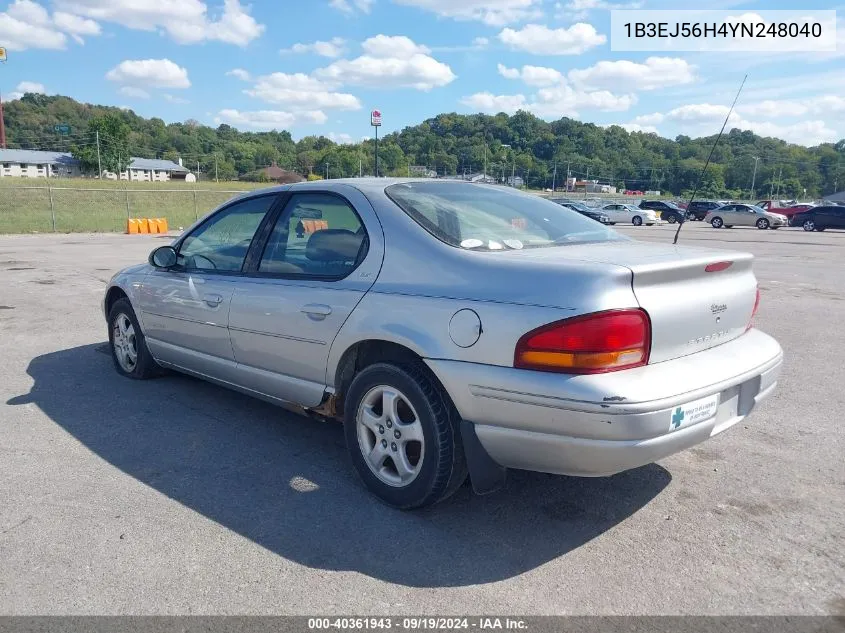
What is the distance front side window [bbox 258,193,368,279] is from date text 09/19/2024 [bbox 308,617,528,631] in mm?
1735

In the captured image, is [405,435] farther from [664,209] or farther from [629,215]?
[664,209]

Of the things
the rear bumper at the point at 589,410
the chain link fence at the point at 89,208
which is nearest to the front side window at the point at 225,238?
the rear bumper at the point at 589,410

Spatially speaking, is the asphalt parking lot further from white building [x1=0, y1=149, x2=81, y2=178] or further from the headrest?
white building [x1=0, y1=149, x2=81, y2=178]

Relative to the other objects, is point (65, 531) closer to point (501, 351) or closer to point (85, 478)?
point (85, 478)

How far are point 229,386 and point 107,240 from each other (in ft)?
66.7

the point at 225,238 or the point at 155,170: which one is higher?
the point at 155,170

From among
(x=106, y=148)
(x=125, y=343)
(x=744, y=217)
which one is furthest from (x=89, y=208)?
(x=106, y=148)

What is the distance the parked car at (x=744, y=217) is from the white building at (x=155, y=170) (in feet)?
319

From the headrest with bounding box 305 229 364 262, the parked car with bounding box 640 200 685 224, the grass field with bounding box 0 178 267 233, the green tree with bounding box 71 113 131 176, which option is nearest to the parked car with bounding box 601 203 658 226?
the parked car with bounding box 640 200 685 224

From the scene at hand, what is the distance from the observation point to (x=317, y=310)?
3.56 metres

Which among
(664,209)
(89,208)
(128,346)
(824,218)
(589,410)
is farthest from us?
(664,209)

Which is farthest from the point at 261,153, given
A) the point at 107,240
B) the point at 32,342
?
the point at 32,342

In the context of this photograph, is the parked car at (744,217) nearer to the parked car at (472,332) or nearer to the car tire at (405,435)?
the parked car at (472,332)

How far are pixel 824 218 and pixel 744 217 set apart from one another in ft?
12.8
